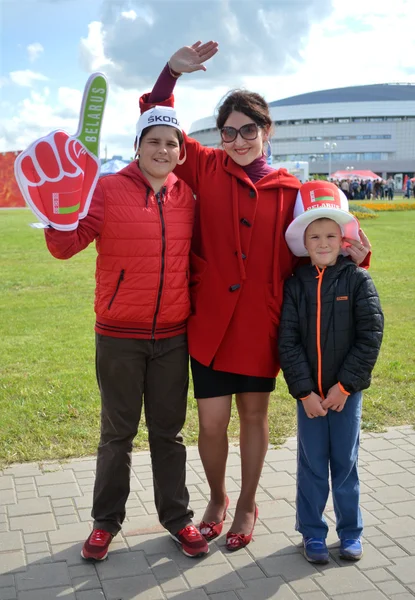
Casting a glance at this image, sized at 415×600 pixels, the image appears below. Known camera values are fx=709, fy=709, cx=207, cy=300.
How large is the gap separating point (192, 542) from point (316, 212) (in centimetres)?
172

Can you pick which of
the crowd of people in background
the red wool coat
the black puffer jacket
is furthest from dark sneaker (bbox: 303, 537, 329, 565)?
the crowd of people in background

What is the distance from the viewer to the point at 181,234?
3412 mm

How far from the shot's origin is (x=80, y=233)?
3244mm

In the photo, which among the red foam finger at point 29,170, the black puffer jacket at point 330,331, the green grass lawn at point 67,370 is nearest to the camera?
the red foam finger at point 29,170

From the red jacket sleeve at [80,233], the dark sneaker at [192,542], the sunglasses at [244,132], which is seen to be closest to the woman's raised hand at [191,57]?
the sunglasses at [244,132]

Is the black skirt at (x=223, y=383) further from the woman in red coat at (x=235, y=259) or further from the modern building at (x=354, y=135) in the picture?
the modern building at (x=354, y=135)

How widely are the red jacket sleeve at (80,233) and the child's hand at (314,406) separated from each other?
4.19 ft

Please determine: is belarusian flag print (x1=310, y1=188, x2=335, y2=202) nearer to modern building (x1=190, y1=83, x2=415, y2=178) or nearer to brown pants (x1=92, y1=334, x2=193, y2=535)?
brown pants (x1=92, y1=334, x2=193, y2=535)

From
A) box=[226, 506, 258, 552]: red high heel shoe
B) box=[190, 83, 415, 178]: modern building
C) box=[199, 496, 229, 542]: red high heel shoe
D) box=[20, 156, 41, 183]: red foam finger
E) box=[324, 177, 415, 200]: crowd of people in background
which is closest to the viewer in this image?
box=[20, 156, 41, 183]: red foam finger

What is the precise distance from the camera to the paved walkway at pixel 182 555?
10.5 ft

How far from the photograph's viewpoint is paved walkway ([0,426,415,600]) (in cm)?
319

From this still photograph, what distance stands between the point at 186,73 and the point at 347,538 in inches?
97.4

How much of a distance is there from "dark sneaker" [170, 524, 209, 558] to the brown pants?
2.0 inches

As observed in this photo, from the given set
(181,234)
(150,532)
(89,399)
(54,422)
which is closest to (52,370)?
(89,399)
